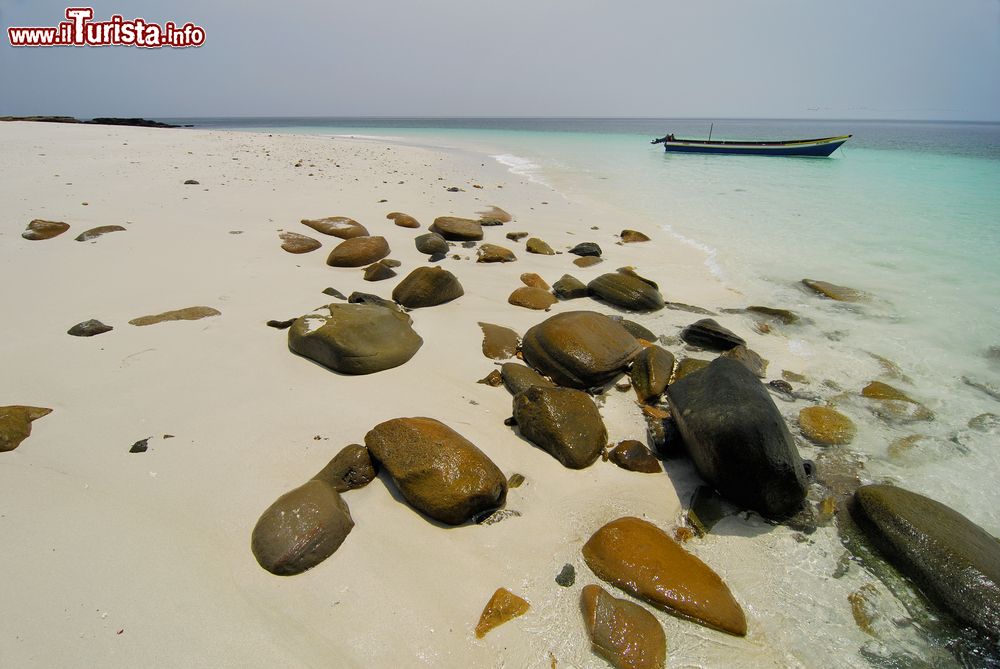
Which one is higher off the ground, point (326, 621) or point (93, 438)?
point (93, 438)

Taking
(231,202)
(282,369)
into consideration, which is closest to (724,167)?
(231,202)

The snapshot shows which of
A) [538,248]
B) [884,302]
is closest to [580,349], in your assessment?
[538,248]

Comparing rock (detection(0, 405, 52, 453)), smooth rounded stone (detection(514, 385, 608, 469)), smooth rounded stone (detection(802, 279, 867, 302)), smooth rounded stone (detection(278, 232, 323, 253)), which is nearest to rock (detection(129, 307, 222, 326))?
rock (detection(0, 405, 52, 453))

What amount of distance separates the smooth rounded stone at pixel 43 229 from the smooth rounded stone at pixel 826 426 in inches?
317

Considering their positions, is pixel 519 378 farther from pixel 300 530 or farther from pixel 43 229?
pixel 43 229

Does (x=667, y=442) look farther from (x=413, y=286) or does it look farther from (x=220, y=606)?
(x=413, y=286)

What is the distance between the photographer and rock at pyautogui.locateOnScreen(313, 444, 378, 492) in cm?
235

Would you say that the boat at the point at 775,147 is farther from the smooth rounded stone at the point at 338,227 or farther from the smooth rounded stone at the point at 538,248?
the smooth rounded stone at the point at 338,227

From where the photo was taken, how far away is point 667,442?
2846mm

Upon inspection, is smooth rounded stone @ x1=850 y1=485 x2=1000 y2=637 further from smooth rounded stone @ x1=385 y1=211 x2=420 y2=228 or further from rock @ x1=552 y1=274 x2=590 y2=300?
smooth rounded stone @ x1=385 y1=211 x2=420 y2=228

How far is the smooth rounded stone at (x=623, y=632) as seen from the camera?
1.75 meters

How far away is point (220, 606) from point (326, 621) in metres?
0.43

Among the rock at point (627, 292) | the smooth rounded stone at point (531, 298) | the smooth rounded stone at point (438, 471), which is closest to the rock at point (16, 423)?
the smooth rounded stone at point (438, 471)

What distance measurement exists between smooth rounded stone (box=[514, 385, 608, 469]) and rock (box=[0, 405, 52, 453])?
8.98 ft
